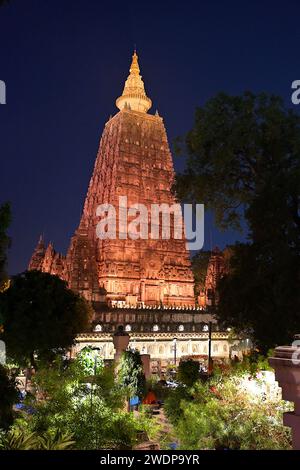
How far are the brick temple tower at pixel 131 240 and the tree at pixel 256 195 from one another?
38141 millimetres

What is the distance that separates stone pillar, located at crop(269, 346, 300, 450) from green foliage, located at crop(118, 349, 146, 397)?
1372cm

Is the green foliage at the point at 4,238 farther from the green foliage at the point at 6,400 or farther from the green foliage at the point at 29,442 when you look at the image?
the green foliage at the point at 29,442

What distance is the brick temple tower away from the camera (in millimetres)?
60719

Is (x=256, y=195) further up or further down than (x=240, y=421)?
further up

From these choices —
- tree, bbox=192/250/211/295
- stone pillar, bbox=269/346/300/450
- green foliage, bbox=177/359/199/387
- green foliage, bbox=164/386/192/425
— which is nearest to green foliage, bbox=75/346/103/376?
green foliage, bbox=164/386/192/425

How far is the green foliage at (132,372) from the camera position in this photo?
18.7 meters

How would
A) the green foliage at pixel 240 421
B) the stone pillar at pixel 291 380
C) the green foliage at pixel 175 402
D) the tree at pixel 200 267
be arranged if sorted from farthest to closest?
the tree at pixel 200 267 → the green foliage at pixel 175 402 → the green foliage at pixel 240 421 → the stone pillar at pixel 291 380

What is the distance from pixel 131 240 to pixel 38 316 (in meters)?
37.4

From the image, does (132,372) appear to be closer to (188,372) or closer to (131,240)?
(188,372)

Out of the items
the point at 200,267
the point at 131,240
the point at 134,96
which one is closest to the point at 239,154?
the point at 131,240

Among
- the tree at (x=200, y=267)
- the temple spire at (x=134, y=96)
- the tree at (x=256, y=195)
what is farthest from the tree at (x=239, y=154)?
the tree at (x=200, y=267)

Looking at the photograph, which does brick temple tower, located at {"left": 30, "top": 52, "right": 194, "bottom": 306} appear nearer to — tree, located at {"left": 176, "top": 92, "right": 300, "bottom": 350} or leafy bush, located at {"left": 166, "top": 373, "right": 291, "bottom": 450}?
tree, located at {"left": 176, "top": 92, "right": 300, "bottom": 350}

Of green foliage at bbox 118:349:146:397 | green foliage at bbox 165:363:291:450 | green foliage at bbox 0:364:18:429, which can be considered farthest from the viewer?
green foliage at bbox 118:349:146:397

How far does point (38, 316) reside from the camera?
27.3 meters
